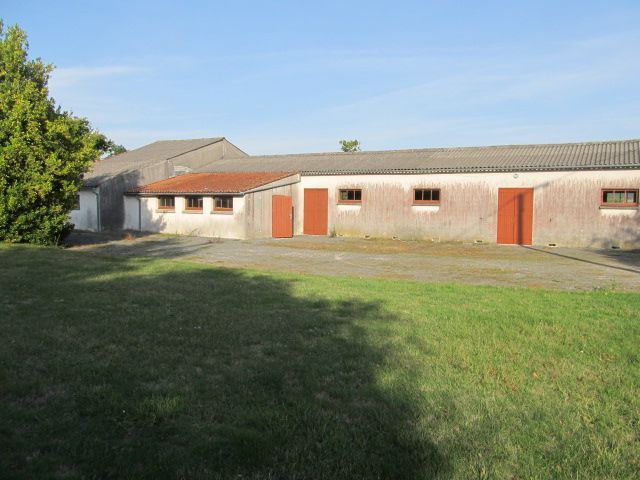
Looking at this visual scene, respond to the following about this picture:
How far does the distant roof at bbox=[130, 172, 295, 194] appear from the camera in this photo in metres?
25.0

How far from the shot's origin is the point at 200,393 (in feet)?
14.0

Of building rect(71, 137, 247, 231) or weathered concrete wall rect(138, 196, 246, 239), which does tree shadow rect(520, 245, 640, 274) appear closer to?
weathered concrete wall rect(138, 196, 246, 239)

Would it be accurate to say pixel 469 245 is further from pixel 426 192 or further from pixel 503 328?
pixel 503 328

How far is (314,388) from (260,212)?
2108 centimetres

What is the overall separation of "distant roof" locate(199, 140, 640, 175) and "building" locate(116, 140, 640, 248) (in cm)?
5

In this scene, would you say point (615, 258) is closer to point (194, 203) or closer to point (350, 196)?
point (350, 196)

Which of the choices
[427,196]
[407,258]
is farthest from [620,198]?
[407,258]

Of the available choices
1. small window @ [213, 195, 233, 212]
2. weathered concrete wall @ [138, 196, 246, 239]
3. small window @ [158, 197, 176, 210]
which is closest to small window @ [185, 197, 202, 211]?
weathered concrete wall @ [138, 196, 246, 239]

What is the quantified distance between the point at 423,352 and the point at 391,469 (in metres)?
2.54

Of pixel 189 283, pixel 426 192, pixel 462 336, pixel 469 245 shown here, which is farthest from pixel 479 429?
pixel 426 192

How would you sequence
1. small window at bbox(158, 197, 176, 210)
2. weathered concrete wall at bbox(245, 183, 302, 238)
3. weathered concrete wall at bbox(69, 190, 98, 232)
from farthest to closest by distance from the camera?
weathered concrete wall at bbox(69, 190, 98, 232) → small window at bbox(158, 197, 176, 210) → weathered concrete wall at bbox(245, 183, 302, 238)

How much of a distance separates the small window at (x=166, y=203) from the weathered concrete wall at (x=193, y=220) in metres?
0.26

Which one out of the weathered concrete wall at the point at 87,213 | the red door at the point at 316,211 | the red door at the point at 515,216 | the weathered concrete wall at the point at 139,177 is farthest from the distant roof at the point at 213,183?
the red door at the point at 515,216

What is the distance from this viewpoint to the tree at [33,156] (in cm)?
1670
